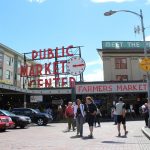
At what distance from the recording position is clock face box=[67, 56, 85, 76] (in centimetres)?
4647

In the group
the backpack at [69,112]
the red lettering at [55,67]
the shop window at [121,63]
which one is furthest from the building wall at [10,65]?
the backpack at [69,112]

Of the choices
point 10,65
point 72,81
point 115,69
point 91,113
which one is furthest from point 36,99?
point 10,65

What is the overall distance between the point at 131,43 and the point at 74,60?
12.1m

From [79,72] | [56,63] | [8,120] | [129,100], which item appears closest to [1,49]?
[56,63]

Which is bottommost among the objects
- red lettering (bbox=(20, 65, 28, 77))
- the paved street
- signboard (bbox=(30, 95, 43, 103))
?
the paved street

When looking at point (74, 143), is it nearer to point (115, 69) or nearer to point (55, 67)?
point (55, 67)

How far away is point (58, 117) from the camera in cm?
4341

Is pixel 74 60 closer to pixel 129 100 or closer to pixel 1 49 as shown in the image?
pixel 129 100

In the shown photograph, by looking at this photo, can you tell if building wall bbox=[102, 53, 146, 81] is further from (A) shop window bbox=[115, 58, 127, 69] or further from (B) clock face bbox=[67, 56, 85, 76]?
(B) clock face bbox=[67, 56, 85, 76]

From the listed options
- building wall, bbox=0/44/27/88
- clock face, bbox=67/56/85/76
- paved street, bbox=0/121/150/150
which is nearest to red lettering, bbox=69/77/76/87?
clock face, bbox=67/56/85/76

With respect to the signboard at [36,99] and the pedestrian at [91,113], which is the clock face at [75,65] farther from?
the pedestrian at [91,113]

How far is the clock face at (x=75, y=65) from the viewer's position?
46.5 metres

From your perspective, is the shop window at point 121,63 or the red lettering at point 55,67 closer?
the red lettering at point 55,67

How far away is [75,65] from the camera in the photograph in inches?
1848
